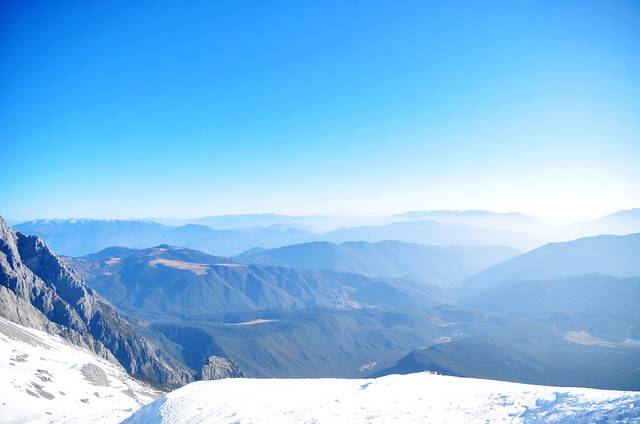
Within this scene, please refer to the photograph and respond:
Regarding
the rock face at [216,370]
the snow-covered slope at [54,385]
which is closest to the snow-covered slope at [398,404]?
the snow-covered slope at [54,385]

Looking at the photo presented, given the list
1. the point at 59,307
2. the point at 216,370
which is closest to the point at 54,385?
the point at 59,307

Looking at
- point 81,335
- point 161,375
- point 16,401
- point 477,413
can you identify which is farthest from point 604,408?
point 161,375

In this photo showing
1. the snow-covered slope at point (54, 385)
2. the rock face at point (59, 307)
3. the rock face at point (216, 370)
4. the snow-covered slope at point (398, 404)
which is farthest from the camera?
the rock face at point (216, 370)

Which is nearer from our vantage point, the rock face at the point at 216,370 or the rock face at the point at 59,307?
the rock face at the point at 59,307

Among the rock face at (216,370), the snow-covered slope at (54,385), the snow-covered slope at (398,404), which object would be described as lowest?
the rock face at (216,370)

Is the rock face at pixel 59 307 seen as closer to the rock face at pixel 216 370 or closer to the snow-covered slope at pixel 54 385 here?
the snow-covered slope at pixel 54 385

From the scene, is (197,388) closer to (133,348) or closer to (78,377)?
(78,377)

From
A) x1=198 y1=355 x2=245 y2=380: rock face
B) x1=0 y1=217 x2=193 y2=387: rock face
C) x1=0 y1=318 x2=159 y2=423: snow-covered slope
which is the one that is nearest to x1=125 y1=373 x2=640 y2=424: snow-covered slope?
x1=0 y1=318 x2=159 y2=423: snow-covered slope
